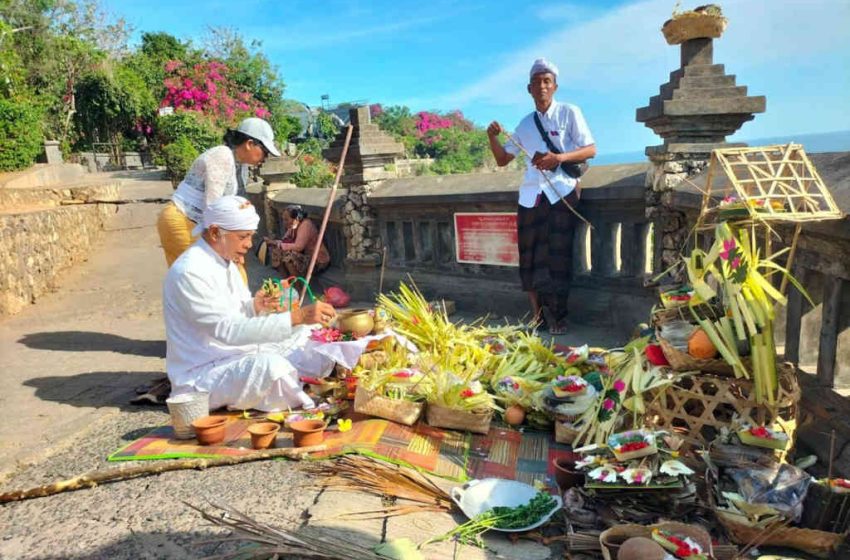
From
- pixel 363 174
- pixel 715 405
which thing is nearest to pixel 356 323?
pixel 715 405

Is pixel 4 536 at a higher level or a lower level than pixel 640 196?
lower

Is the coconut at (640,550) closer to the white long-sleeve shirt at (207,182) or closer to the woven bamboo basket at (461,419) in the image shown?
the woven bamboo basket at (461,419)

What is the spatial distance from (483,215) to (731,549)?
171 inches

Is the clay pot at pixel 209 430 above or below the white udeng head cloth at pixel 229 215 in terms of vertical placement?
below

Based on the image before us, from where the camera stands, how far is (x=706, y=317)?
304 centimetres

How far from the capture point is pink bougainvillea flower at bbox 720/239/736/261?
2676mm

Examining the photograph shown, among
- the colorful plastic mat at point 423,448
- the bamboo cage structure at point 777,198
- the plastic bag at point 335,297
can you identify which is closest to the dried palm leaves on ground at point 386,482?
the colorful plastic mat at point 423,448

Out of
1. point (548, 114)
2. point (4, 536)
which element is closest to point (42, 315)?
point (4, 536)

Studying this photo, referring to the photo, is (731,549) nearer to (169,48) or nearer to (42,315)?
(42,315)

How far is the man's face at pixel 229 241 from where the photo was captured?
3.85 m

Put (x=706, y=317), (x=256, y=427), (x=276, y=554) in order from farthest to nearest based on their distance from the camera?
(x=256, y=427) → (x=706, y=317) → (x=276, y=554)

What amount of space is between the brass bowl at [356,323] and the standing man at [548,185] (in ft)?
5.84

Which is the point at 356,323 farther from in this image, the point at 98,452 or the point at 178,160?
the point at 178,160

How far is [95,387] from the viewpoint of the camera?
494 centimetres
